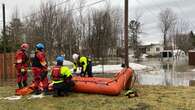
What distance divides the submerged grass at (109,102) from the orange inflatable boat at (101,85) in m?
0.21

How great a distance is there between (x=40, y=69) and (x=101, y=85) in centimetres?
219

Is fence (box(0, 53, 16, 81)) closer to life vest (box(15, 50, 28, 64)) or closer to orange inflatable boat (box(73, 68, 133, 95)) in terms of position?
life vest (box(15, 50, 28, 64))

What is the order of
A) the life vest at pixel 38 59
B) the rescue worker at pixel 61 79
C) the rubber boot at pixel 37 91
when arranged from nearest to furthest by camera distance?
the rescue worker at pixel 61 79
the life vest at pixel 38 59
the rubber boot at pixel 37 91

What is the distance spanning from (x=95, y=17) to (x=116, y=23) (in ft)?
18.6

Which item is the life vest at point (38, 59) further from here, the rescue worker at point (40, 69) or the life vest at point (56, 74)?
the life vest at point (56, 74)

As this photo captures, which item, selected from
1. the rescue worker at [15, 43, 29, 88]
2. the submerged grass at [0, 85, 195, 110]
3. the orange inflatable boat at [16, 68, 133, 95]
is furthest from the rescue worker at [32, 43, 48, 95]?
the rescue worker at [15, 43, 29, 88]

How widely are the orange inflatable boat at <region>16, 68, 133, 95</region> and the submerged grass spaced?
211 mm

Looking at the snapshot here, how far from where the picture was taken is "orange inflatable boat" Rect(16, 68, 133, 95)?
1427cm

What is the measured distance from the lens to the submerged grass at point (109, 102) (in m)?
11.8

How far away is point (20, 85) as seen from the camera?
1625 centimetres

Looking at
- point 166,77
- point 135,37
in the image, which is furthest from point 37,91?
point 135,37

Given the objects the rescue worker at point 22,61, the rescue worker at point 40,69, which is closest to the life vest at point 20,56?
the rescue worker at point 22,61

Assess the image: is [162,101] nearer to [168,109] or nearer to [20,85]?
[168,109]

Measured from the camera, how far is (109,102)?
12.7 meters
